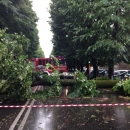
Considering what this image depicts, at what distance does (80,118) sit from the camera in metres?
7.68

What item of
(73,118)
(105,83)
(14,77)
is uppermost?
(14,77)

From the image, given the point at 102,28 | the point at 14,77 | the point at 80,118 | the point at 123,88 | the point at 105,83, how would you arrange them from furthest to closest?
the point at 102,28
the point at 105,83
the point at 123,88
the point at 14,77
the point at 80,118

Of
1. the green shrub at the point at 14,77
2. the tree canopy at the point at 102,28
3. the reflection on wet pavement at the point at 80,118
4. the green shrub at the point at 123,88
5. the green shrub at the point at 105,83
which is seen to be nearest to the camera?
the reflection on wet pavement at the point at 80,118

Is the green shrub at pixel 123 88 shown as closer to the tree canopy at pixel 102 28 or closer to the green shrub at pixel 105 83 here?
the green shrub at pixel 105 83

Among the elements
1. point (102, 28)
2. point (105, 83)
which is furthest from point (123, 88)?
point (102, 28)

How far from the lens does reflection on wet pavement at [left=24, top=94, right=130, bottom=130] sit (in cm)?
665

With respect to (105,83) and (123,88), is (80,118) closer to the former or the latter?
(123,88)

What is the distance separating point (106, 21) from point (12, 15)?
7492 millimetres

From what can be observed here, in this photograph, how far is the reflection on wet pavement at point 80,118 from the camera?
6651 mm

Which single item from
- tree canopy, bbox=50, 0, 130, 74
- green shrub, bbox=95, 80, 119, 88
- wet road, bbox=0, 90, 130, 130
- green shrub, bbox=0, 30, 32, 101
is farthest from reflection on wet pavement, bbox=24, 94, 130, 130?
tree canopy, bbox=50, 0, 130, 74

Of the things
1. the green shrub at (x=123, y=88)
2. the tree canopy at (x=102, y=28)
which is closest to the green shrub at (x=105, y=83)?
the green shrub at (x=123, y=88)

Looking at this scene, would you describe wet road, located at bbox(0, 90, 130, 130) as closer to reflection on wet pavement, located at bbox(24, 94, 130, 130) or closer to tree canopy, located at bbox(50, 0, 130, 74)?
reflection on wet pavement, located at bbox(24, 94, 130, 130)

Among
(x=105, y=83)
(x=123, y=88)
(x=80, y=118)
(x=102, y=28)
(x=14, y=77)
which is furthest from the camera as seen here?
(x=102, y=28)

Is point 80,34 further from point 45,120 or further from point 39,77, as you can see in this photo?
point 45,120
